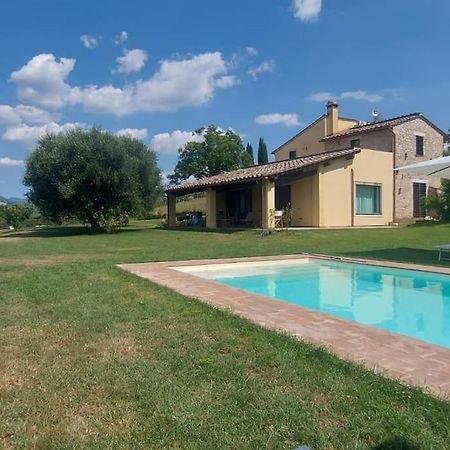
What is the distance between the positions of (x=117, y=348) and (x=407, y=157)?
2878 centimetres

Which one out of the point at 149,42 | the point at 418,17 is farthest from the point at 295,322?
the point at 149,42

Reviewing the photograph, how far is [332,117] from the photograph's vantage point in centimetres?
3403

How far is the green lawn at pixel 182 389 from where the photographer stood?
9.07ft

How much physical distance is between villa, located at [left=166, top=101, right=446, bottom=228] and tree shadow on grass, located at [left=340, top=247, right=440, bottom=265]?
788cm

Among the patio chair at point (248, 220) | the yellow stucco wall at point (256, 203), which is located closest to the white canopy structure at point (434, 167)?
the yellow stucco wall at point (256, 203)

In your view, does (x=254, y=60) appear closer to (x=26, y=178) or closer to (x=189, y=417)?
(x=26, y=178)

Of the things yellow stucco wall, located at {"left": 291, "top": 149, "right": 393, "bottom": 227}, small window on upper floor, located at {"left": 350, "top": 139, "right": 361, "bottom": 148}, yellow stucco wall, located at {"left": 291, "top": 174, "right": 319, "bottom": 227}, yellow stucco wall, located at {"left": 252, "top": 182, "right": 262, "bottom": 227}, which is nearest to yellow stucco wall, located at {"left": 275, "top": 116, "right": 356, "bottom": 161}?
small window on upper floor, located at {"left": 350, "top": 139, "right": 361, "bottom": 148}

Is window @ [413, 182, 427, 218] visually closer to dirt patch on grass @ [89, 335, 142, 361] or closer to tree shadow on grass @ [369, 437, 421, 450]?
dirt patch on grass @ [89, 335, 142, 361]

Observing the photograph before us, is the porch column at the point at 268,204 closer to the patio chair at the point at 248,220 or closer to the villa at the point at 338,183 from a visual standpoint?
the villa at the point at 338,183

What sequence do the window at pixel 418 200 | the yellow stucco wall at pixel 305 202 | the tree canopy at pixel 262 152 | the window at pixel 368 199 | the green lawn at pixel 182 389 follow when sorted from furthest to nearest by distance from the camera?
the tree canopy at pixel 262 152
the window at pixel 418 200
the window at pixel 368 199
the yellow stucco wall at pixel 305 202
the green lawn at pixel 182 389

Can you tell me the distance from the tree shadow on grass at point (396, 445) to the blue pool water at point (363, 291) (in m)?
4.23

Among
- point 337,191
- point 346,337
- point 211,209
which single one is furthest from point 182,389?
point 211,209

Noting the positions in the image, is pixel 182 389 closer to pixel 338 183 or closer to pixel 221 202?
pixel 338 183

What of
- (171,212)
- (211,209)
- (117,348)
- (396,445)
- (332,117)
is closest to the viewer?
(396,445)
